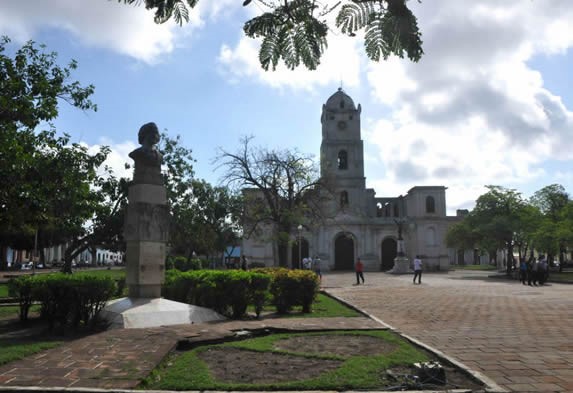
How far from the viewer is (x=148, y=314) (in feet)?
28.8

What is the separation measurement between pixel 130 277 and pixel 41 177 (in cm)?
603

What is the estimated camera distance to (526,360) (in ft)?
20.5

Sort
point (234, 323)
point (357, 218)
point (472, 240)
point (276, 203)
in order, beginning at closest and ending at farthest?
point (234, 323), point (276, 203), point (472, 240), point (357, 218)

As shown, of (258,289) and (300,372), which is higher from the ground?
(258,289)

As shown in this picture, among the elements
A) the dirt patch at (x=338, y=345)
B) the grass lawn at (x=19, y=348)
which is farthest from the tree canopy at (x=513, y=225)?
the grass lawn at (x=19, y=348)

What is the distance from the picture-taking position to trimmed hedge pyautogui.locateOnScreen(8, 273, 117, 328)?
845cm

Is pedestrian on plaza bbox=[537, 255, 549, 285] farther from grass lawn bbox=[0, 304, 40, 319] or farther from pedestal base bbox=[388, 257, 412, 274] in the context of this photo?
grass lawn bbox=[0, 304, 40, 319]

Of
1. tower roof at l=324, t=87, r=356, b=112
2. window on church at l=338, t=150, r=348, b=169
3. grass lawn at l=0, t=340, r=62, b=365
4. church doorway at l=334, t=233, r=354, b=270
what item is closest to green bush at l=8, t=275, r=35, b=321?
grass lawn at l=0, t=340, r=62, b=365

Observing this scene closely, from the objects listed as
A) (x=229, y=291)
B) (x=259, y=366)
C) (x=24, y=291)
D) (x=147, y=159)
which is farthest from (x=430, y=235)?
(x=259, y=366)

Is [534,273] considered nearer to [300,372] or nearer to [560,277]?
[560,277]

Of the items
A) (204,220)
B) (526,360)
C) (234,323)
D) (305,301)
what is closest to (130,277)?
(234,323)

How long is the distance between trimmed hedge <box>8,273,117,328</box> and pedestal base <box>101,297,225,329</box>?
31cm

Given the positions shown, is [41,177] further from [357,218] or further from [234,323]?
[357,218]

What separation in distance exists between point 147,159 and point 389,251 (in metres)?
43.5
